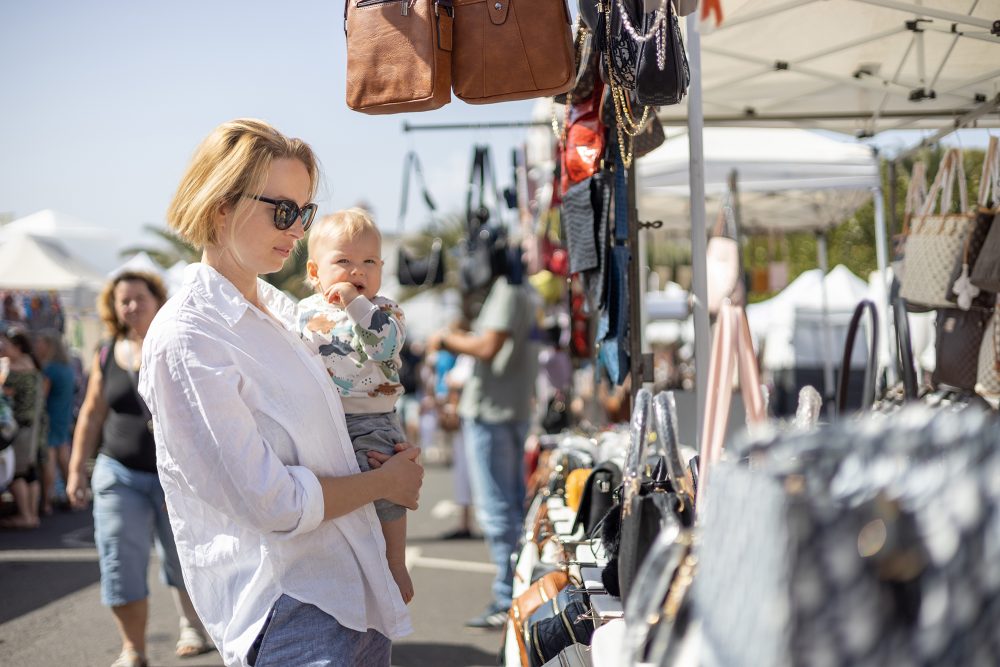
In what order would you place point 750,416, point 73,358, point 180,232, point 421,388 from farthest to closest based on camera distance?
point 421,388 → point 73,358 → point 750,416 → point 180,232

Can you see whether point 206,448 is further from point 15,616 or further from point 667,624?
point 15,616

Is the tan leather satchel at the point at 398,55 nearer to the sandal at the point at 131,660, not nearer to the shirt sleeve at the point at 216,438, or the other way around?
the shirt sleeve at the point at 216,438

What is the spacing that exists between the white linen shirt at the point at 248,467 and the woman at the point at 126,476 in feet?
9.07

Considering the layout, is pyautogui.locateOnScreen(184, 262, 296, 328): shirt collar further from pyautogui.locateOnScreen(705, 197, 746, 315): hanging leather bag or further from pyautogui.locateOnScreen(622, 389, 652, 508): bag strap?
pyautogui.locateOnScreen(705, 197, 746, 315): hanging leather bag

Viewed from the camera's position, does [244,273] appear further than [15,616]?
No

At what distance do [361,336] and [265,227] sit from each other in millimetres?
519

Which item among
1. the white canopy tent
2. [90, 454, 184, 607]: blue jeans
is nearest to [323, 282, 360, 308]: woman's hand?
the white canopy tent

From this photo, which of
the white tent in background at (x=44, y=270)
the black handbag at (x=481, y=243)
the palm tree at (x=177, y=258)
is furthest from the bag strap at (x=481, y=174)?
the palm tree at (x=177, y=258)

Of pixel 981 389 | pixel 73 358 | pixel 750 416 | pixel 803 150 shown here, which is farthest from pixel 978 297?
pixel 73 358

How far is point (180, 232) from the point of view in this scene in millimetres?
2035

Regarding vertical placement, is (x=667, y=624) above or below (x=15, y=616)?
above

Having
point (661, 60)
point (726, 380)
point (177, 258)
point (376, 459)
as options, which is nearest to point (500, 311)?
point (661, 60)

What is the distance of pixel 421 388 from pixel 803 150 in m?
9.92

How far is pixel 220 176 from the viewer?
194 cm
